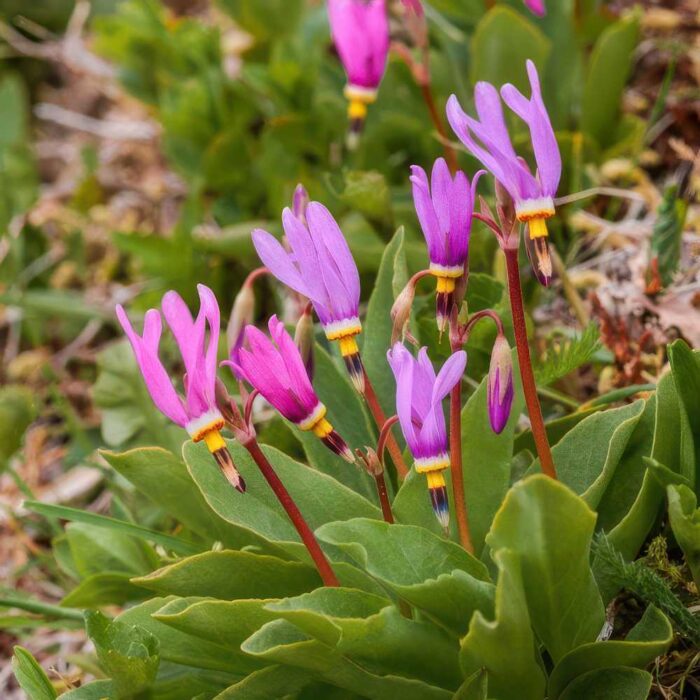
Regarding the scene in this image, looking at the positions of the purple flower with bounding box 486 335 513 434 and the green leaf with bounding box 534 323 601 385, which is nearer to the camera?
the purple flower with bounding box 486 335 513 434

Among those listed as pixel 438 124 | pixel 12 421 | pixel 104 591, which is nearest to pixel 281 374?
pixel 104 591

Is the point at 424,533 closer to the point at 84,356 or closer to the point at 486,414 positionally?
the point at 486,414

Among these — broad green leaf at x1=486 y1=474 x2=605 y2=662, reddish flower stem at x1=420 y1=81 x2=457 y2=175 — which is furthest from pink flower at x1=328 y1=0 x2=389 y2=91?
broad green leaf at x1=486 y1=474 x2=605 y2=662

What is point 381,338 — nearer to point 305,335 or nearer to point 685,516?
point 305,335

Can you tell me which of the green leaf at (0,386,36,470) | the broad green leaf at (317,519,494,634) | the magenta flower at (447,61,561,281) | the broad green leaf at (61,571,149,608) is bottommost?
the broad green leaf at (61,571,149,608)

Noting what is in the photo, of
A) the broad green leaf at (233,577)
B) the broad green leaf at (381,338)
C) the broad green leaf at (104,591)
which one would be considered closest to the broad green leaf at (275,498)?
the broad green leaf at (233,577)

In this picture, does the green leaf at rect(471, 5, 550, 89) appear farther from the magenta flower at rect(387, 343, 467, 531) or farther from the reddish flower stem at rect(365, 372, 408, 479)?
the magenta flower at rect(387, 343, 467, 531)
